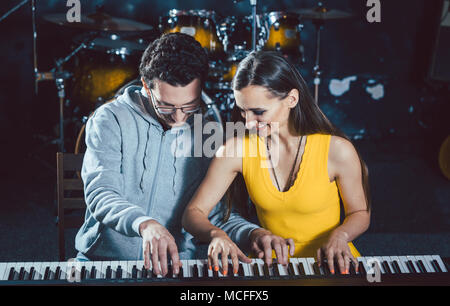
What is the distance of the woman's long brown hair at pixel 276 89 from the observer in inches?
58.6

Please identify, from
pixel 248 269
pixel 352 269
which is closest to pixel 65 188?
pixel 248 269

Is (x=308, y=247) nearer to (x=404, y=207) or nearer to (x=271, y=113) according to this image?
(x=271, y=113)

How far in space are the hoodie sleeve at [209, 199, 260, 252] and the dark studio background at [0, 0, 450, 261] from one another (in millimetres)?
1799

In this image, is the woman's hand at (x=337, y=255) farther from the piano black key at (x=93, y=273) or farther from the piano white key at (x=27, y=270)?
the piano white key at (x=27, y=270)

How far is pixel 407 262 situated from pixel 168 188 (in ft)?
2.99

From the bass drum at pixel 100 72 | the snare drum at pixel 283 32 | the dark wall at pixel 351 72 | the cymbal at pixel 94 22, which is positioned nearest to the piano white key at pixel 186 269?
the bass drum at pixel 100 72

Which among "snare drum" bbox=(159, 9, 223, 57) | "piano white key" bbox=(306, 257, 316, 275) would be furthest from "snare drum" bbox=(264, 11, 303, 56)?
"piano white key" bbox=(306, 257, 316, 275)

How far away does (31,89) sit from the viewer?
5453 mm

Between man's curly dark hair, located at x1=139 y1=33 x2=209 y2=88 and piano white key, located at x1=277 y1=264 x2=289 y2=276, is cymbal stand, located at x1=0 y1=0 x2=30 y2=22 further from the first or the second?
piano white key, located at x1=277 y1=264 x2=289 y2=276

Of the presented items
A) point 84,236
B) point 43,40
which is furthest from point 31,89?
point 84,236

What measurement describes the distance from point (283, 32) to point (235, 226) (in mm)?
3283

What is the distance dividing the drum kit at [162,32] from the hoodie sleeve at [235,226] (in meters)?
1.97

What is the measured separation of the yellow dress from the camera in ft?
5.27

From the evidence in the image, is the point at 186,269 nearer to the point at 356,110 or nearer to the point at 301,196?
the point at 301,196
